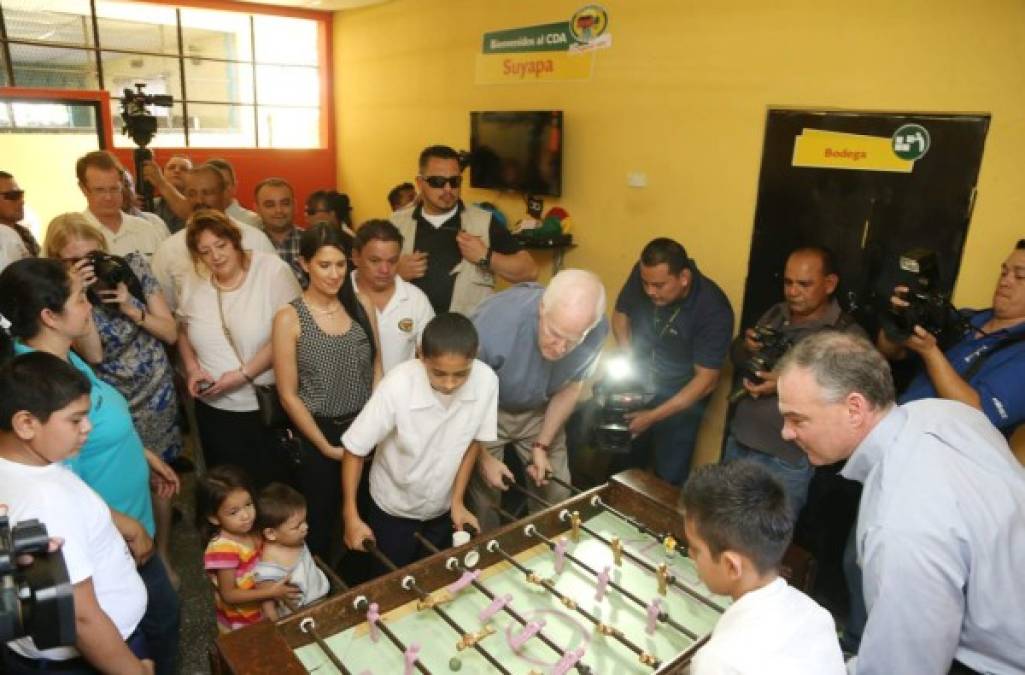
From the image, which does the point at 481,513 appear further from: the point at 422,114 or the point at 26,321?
the point at 422,114

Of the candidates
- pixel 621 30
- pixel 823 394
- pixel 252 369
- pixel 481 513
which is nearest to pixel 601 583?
pixel 823 394

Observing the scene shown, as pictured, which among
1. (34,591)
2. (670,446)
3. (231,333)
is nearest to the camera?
(34,591)

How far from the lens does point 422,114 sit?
6301mm

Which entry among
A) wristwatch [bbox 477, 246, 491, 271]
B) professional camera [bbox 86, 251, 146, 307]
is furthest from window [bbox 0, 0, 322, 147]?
wristwatch [bbox 477, 246, 491, 271]

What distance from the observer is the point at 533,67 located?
4977 millimetres

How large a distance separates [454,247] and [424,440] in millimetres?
1550

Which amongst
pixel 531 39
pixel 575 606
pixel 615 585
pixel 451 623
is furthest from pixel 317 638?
pixel 531 39

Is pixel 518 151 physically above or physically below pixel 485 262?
above

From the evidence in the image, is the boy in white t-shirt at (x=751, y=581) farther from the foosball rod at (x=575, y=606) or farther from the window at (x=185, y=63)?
the window at (x=185, y=63)

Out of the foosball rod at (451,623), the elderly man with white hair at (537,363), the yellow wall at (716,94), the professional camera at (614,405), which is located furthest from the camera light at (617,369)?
the foosball rod at (451,623)

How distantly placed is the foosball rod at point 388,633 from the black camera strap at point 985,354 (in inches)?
82.8

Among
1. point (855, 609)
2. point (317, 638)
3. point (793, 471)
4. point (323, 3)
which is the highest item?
point (323, 3)

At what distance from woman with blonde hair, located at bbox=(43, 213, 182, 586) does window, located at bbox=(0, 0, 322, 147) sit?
11.9ft

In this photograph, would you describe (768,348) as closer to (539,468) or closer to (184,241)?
(539,468)
